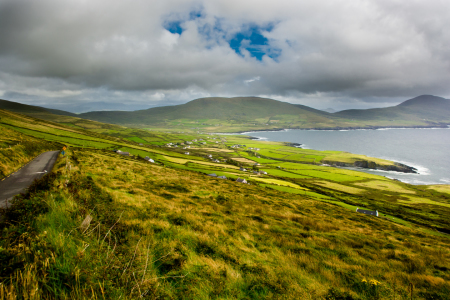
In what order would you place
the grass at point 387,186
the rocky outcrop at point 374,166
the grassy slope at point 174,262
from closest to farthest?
1. the grassy slope at point 174,262
2. the grass at point 387,186
3. the rocky outcrop at point 374,166

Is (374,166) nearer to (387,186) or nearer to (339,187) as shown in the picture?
(387,186)

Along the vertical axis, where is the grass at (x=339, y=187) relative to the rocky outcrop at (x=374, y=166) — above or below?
below

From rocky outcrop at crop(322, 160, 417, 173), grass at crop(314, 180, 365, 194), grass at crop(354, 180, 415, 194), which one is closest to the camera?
grass at crop(314, 180, 365, 194)

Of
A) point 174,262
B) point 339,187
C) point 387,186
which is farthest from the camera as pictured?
point 387,186

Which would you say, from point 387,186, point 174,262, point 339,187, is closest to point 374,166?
point 387,186

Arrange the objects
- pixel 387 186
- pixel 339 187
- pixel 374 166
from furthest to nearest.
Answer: pixel 374 166 → pixel 387 186 → pixel 339 187

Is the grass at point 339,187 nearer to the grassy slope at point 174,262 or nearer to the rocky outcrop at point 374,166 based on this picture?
the rocky outcrop at point 374,166

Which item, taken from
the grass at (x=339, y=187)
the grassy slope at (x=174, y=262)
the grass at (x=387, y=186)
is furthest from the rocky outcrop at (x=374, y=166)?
the grassy slope at (x=174, y=262)

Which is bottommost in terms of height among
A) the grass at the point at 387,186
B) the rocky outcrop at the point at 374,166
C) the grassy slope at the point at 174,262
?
the grass at the point at 387,186

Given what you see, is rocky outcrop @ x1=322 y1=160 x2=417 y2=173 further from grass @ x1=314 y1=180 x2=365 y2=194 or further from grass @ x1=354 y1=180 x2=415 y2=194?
grass @ x1=314 y1=180 x2=365 y2=194

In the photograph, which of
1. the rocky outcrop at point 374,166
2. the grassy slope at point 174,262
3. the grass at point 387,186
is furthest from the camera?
the rocky outcrop at point 374,166

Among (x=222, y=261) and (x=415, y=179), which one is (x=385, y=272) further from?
(x=415, y=179)

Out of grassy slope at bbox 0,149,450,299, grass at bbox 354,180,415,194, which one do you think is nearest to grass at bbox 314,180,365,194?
grass at bbox 354,180,415,194

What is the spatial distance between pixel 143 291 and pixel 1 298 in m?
1.90
